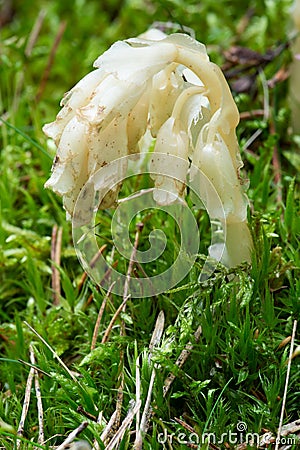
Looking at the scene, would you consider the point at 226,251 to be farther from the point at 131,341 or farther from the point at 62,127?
the point at 62,127

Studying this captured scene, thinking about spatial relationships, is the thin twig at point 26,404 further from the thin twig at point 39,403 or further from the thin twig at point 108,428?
the thin twig at point 108,428

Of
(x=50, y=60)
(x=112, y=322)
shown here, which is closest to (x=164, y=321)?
(x=112, y=322)

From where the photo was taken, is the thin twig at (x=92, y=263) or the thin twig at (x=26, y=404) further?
A: the thin twig at (x=92, y=263)

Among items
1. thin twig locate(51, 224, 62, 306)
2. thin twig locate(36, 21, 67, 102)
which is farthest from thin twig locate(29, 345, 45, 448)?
thin twig locate(36, 21, 67, 102)

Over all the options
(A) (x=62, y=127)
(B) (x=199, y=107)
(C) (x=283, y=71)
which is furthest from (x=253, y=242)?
(C) (x=283, y=71)

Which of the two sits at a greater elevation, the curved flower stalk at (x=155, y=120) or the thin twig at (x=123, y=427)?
the curved flower stalk at (x=155, y=120)

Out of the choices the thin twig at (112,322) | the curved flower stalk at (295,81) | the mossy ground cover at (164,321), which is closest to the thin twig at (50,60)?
the mossy ground cover at (164,321)

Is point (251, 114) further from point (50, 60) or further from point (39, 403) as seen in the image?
point (39, 403)
